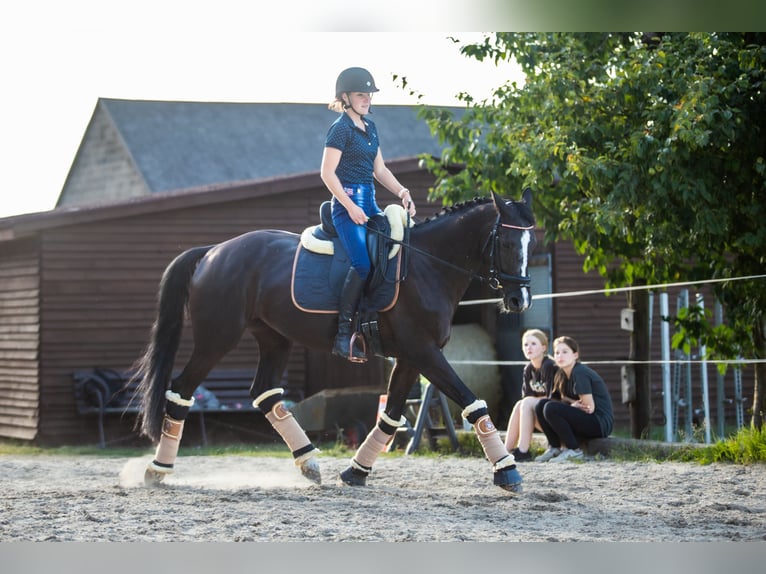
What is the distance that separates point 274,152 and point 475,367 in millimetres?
10571

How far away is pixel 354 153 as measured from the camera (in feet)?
19.2

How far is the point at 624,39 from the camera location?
8.98 metres

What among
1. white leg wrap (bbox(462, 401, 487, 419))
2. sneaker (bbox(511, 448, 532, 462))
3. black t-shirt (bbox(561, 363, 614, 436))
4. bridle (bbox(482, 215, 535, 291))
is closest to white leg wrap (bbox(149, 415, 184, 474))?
white leg wrap (bbox(462, 401, 487, 419))

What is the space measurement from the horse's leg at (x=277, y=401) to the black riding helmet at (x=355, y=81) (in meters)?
1.55

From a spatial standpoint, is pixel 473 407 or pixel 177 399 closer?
pixel 473 407

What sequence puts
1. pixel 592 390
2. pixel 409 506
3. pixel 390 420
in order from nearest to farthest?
1. pixel 409 506
2. pixel 390 420
3. pixel 592 390

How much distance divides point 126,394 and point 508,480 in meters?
6.73

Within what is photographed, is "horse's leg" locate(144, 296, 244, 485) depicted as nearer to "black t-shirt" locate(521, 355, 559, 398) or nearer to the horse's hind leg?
the horse's hind leg

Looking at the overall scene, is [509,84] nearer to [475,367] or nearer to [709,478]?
[475,367]

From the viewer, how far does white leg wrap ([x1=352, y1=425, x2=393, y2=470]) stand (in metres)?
6.05

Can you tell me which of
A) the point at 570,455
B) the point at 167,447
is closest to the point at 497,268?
the point at 167,447

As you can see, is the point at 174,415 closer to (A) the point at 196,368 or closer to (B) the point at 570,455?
(A) the point at 196,368

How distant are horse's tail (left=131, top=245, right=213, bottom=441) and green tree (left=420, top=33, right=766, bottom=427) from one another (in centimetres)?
222
